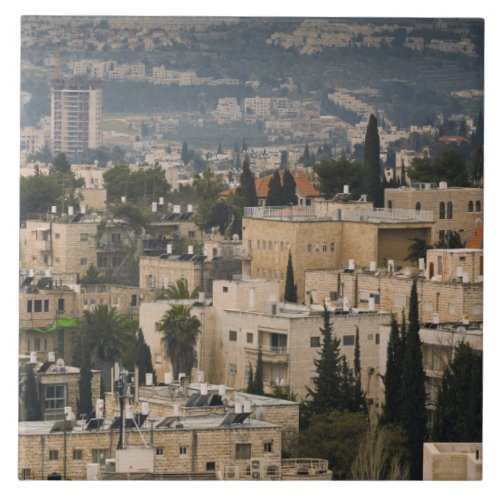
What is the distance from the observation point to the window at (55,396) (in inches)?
2045

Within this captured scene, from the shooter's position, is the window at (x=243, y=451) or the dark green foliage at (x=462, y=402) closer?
the window at (x=243, y=451)

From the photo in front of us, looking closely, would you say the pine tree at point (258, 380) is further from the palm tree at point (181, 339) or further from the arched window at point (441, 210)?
the arched window at point (441, 210)

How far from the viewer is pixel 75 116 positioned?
56938 millimetres

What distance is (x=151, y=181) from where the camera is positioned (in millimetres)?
60625

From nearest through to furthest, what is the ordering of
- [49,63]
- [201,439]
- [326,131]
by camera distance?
[201,439] → [49,63] → [326,131]

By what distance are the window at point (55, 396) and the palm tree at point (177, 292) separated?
3.12 meters

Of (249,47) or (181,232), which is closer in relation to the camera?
(249,47)

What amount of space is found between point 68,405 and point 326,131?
7.06 metres

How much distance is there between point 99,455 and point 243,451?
1.71 m

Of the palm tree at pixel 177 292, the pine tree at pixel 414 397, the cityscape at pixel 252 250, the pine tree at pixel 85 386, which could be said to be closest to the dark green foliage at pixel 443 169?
the cityscape at pixel 252 250

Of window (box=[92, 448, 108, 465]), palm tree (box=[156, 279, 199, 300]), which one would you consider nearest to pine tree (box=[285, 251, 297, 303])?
palm tree (box=[156, 279, 199, 300])

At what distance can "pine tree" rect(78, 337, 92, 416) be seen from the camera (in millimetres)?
51750

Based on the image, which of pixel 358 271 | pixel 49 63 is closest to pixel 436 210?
pixel 358 271

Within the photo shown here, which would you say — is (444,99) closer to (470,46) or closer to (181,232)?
(470,46)
